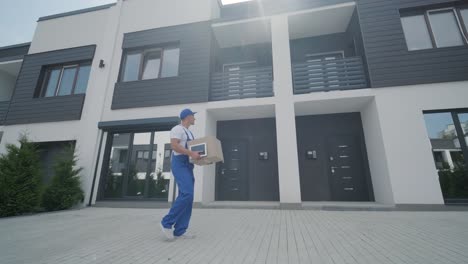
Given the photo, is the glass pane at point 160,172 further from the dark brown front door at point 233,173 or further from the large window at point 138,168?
the dark brown front door at point 233,173

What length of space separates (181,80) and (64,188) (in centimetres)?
480

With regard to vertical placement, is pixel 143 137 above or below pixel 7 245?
above

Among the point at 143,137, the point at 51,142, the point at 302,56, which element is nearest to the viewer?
the point at 143,137

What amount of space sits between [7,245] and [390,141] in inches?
301

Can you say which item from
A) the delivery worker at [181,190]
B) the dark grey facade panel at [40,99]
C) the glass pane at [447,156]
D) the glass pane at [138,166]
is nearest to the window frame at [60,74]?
the dark grey facade panel at [40,99]

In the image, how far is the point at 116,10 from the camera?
812 cm

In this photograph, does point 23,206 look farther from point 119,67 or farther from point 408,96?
point 408,96

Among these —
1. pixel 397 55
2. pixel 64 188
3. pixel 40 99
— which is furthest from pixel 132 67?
pixel 397 55

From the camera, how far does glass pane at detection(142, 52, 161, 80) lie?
7.32 m

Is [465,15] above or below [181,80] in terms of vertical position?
above

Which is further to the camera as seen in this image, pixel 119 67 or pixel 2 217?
pixel 119 67

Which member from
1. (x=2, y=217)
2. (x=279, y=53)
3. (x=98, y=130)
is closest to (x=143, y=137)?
(x=98, y=130)

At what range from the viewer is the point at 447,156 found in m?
4.89

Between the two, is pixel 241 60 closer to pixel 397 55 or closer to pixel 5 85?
pixel 397 55
